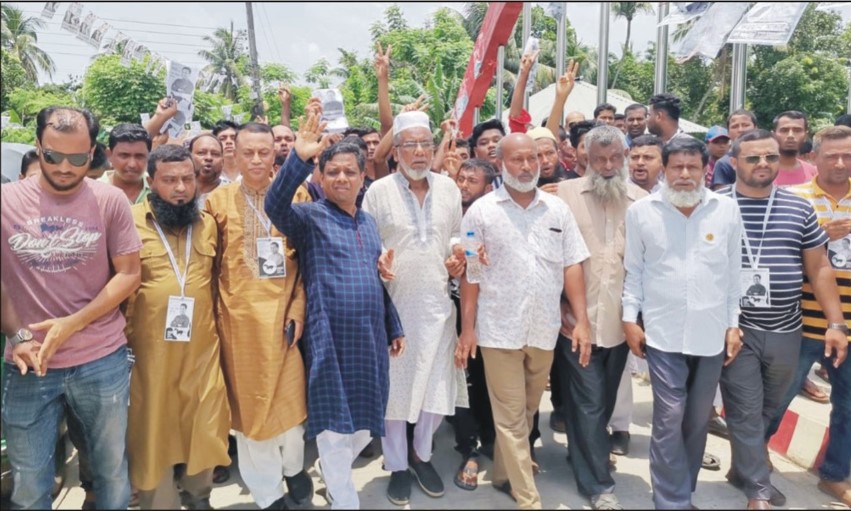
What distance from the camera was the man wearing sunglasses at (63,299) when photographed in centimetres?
268

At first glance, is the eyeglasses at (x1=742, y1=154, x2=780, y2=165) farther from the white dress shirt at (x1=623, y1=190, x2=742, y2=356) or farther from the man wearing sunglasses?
the man wearing sunglasses

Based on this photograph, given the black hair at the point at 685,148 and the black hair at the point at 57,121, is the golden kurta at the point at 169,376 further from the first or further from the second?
the black hair at the point at 685,148

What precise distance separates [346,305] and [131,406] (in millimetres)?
1181

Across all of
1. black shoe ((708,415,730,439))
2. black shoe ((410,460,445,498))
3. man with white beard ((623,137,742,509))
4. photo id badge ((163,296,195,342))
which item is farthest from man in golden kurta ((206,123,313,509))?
black shoe ((708,415,730,439))

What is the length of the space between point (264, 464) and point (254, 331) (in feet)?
2.40

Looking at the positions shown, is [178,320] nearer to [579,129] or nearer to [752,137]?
[752,137]

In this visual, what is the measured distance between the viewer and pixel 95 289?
2.83 metres

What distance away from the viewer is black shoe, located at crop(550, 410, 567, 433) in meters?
4.54

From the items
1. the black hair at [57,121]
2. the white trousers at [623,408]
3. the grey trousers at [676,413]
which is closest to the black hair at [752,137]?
the grey trousers at [676,413]

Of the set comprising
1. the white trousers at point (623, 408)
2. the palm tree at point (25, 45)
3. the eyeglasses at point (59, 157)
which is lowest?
the white trousers at point (623, 408)

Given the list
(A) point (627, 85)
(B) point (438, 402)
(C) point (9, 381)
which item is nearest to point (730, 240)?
(B) point (438, 402)

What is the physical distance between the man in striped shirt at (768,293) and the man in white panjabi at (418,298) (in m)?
1.60

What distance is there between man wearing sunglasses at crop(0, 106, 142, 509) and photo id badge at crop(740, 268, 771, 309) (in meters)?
3.17

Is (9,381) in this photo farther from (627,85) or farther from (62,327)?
(627,85)
